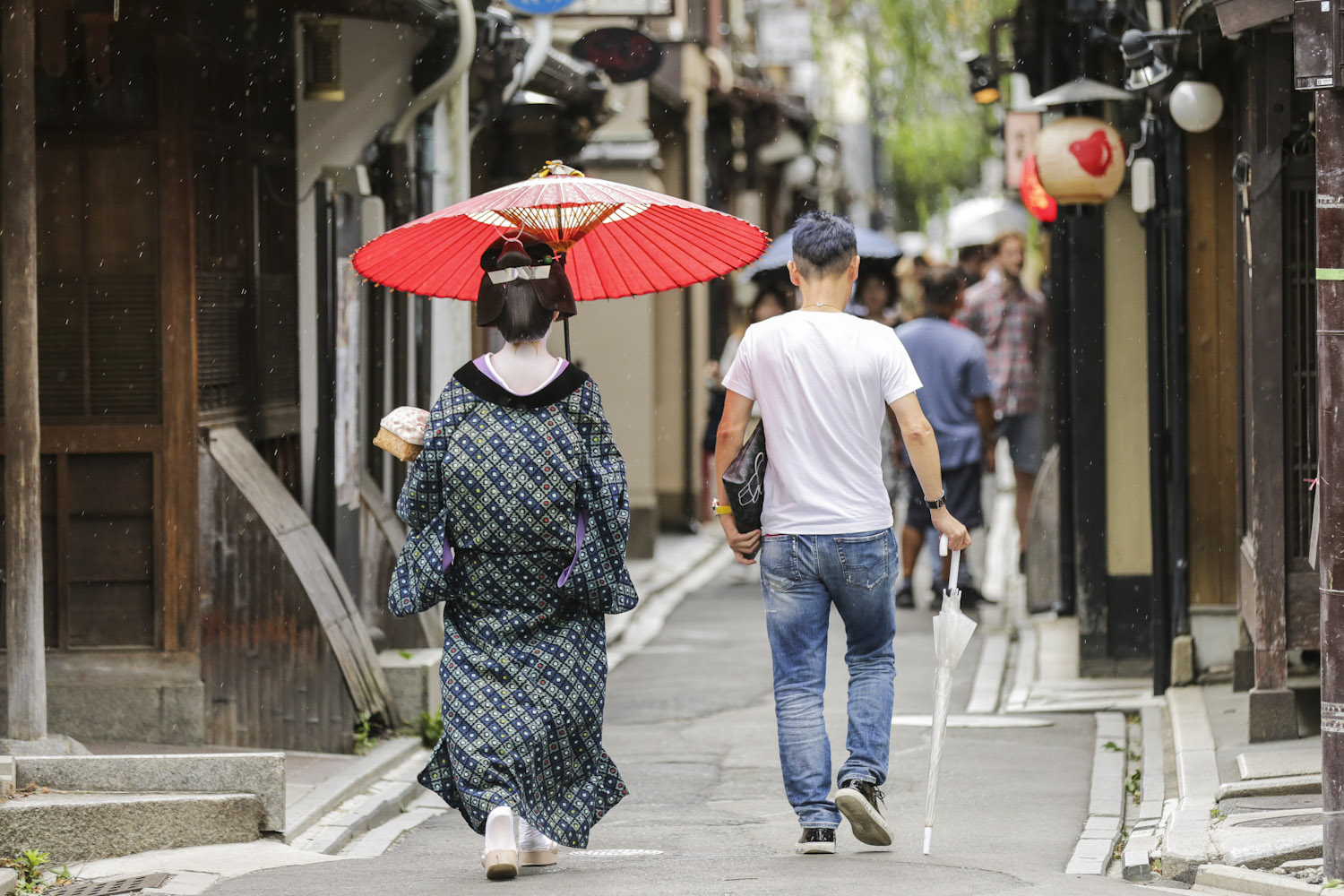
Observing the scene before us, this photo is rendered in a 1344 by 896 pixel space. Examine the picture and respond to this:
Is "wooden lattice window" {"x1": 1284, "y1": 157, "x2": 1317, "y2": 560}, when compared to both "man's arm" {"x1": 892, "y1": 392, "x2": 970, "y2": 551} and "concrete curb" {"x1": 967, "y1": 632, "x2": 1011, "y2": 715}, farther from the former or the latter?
"man's arm" {"x1": 892, "y1": 392, "x2": 970, "y2": 551}

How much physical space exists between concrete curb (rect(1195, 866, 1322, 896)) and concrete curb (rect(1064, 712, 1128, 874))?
0.54 m

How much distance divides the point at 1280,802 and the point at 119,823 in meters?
3.92

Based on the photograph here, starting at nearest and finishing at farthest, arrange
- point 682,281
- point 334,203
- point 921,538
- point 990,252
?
point 682,281 → point 334,203 → point 921,538 → point 990,252

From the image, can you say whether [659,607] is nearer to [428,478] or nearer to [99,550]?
[99,550]

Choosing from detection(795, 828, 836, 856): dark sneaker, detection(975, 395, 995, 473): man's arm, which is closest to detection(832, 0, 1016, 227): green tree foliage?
detection(975, 395, 995, 473): man's arm

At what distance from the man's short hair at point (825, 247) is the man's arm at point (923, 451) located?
0.50m

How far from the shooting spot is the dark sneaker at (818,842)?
608cm

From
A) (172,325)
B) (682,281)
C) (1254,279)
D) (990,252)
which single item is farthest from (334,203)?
(990,252)

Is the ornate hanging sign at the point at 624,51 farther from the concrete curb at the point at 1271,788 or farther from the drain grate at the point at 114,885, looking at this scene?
the drain grate at the point at 114,885

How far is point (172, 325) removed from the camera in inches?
302

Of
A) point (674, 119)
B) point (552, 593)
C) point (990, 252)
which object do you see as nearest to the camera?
point (552, 593)

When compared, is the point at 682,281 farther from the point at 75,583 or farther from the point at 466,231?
the point at 75,583

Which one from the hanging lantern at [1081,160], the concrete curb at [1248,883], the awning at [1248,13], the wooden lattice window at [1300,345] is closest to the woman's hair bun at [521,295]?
the concrete curb at [1248,883]

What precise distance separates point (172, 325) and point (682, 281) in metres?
2.36
